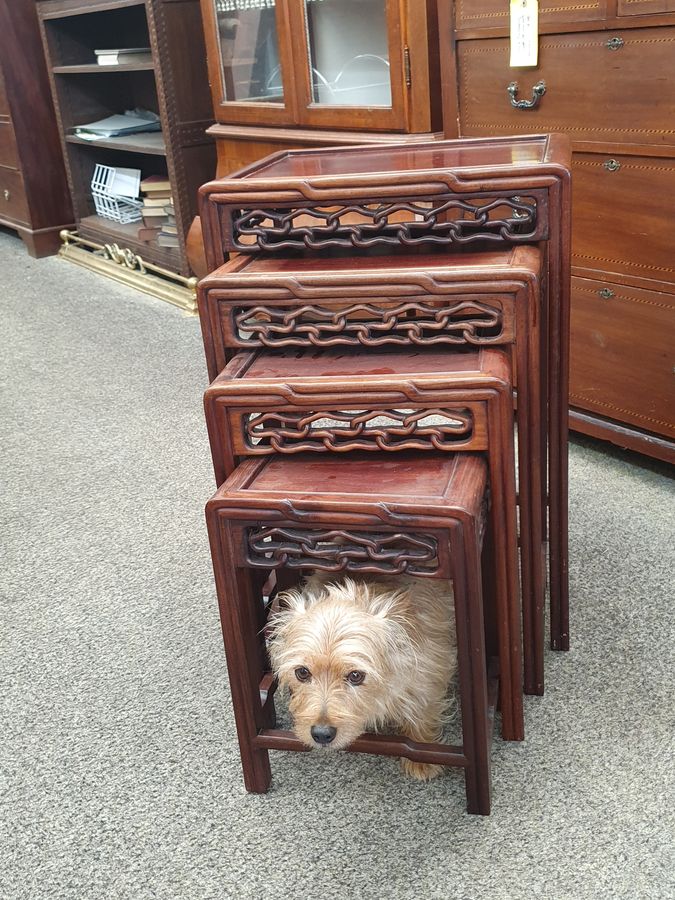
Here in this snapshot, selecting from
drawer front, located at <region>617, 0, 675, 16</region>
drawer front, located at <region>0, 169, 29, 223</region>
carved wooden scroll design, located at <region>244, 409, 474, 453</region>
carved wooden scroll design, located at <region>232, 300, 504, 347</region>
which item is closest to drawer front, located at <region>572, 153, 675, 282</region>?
drawer front, located at <region>617, 0, 675, 16</region>

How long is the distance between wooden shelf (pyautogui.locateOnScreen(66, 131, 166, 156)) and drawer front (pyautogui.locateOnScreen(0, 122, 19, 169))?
347 millimetres

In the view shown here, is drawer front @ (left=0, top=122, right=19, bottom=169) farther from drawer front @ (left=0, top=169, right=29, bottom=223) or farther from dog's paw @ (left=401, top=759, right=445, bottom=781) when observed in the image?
dog's paw @ (left=401, top=759, right=445, bottom=781)

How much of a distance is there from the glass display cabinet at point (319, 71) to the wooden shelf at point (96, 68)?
531mm

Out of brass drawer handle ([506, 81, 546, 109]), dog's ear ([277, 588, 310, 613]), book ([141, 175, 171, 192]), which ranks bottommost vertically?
dog's ear ([277, 588, 310, 613])

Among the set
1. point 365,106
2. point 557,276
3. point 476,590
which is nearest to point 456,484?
point 476,590

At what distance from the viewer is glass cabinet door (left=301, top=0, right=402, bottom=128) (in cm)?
224

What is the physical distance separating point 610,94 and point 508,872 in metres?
1.34

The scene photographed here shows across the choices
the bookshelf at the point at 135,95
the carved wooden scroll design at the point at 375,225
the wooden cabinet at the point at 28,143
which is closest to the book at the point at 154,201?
the bookshelf at the point at 135,95

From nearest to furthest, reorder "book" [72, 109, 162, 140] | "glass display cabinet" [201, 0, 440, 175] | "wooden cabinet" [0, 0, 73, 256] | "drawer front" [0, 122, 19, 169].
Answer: "glass display cabinet" [201, 0, 440, 175] < "book" [72, 109, 162, 140] < "wooden cabinet" [0, 0, 73, 256] < "drawer front" [0, 122, 19, 169]

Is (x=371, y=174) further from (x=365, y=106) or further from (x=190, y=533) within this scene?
(x=365, y=106)

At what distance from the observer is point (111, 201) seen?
13.3 ft

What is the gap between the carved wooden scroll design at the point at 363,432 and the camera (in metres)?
1.05

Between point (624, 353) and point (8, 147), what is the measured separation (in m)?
3.33

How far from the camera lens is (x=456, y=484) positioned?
101 cm
